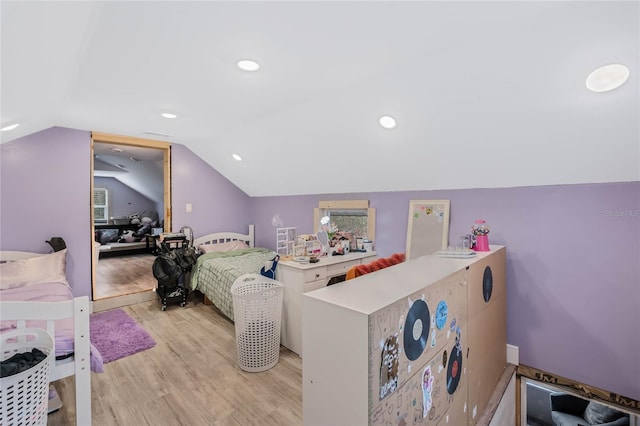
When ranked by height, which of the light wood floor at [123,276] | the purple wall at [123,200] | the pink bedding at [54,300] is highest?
the purple wall at [123,200]

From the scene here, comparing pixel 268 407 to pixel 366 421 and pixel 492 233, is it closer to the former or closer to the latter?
pixel 366 421

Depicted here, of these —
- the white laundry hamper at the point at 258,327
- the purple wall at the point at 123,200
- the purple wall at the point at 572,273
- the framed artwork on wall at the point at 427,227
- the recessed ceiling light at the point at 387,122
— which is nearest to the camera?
the purple wall at the point at 572,273

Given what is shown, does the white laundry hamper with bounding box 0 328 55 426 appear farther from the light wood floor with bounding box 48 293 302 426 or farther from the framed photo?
the framed photo

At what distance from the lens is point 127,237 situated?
730 centimetres

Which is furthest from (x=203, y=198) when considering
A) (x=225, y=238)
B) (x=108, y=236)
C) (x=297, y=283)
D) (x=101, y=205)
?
(x=101, y=205)

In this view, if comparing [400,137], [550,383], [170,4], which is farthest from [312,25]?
[550,383]

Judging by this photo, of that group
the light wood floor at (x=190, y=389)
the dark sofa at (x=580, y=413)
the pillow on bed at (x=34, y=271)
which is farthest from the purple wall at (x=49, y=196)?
the dark sofa at (x=580, y=413)

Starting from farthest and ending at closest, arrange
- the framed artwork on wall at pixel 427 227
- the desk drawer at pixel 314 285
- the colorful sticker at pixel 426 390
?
the framed artwork on wall at pixel 427 227 < the desk drawer at pixel 314 285 < the colorful sticker at pixel 426 390

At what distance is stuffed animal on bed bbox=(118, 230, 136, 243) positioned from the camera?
7230 mm

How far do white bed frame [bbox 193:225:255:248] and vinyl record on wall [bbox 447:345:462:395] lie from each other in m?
3.80

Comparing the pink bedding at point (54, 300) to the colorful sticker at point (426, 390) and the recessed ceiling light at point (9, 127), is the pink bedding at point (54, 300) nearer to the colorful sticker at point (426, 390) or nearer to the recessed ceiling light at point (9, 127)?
the recessed ceiling light at point (9, 127)

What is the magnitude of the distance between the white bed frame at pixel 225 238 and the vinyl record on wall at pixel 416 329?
387cm

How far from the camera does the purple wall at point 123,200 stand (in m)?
8.08

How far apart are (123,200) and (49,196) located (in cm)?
556
